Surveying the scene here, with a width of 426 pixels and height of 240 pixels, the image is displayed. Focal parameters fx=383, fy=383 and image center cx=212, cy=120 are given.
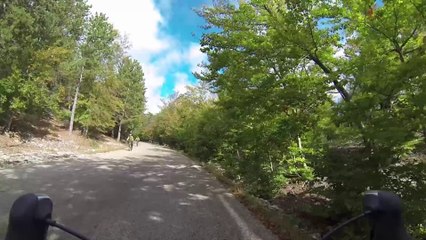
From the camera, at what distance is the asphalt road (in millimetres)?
6824

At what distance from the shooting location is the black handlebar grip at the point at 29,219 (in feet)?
6.66

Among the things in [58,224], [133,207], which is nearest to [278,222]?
[133,207]

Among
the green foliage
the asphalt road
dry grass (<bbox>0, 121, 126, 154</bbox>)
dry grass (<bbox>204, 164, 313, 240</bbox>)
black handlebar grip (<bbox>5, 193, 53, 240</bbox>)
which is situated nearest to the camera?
black handlebar grip (<bbox>5, 193, 53, 240</bbox>)

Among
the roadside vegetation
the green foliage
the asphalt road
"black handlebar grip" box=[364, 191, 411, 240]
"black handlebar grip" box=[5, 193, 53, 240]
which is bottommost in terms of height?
the asphalt road

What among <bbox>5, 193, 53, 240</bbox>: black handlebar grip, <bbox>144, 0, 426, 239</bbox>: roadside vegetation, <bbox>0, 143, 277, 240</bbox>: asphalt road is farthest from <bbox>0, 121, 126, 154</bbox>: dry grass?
<bbox>5, 193, 53, 240</bbox>: black handlebar grip

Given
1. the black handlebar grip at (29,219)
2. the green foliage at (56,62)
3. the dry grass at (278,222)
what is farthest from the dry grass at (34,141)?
the black handlebar grip at (29,219)

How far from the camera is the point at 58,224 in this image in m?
2.07

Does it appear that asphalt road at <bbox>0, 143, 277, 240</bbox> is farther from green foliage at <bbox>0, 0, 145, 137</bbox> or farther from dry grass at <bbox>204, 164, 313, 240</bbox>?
green foliage at <bbox>0, 0, 145, 137</bbox>

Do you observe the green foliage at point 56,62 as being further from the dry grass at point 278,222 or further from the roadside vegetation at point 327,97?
the dry grass at point 278,222

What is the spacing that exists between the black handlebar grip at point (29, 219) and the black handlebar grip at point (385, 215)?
5.80ft

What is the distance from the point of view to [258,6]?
11.7m

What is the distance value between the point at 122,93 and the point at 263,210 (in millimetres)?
52169

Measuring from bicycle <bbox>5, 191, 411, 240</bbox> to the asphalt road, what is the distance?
4.15m

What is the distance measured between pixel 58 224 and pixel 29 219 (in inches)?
6.0
